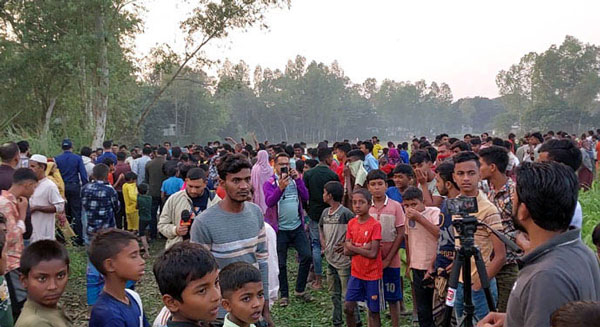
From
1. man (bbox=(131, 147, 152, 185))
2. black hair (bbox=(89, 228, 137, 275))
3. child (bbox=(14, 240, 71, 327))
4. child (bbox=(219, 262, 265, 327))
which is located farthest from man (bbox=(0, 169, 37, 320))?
man (bbox=(131, 147, 152, 185))

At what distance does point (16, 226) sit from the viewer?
4.39 m

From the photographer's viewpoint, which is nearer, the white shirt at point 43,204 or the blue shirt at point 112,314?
the blue shirt at point 112,314

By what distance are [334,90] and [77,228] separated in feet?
215

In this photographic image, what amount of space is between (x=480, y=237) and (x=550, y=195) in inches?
74.9

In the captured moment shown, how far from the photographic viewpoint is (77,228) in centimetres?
989

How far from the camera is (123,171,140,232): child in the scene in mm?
9641

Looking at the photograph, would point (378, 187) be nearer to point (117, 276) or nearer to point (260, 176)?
point (260, 176)

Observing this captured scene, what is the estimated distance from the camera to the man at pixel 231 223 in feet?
11.4

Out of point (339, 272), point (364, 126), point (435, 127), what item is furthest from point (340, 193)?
point (435, 127)

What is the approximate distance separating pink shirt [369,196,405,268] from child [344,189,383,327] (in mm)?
236

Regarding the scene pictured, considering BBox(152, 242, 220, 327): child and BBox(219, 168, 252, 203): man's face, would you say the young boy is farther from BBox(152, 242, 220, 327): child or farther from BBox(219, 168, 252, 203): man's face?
BBox(152, 242, 220, 327): child

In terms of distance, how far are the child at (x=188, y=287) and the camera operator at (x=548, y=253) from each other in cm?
149

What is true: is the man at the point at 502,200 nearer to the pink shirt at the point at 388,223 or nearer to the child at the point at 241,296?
the pink shirt at the point at 388,223

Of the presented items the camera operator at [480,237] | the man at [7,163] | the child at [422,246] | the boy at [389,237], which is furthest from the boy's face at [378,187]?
the man at [7,163]
